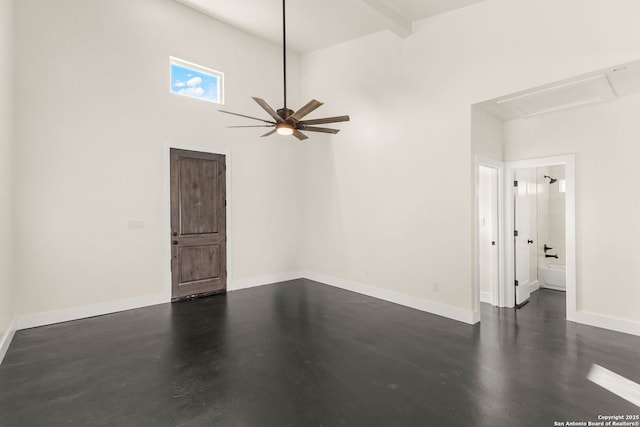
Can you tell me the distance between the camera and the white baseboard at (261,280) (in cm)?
581

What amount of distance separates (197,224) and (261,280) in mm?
1687

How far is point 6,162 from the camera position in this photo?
336 centimetres

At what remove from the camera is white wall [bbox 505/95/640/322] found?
3.70m

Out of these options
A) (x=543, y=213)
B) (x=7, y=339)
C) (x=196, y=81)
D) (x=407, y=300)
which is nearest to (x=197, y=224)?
(x=196, y=81)

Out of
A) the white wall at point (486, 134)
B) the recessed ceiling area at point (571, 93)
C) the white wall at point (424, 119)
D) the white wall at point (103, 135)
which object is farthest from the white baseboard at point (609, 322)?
the white wall at point (103, 135)

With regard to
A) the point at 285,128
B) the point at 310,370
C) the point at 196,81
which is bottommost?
the point at 310,370

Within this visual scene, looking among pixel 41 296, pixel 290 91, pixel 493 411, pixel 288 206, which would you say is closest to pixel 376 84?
pixel 290 91

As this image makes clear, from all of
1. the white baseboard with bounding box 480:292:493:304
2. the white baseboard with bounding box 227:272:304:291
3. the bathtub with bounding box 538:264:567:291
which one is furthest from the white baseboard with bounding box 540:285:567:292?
the white baseboard with bounding box 227:272:304:291

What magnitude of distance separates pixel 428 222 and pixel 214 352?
3.26 m

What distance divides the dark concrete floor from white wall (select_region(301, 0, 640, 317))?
40.8 inches

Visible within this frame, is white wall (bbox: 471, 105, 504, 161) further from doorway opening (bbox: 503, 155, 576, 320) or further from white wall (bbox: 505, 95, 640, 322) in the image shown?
white wall (bbox: 505, 95, 640, 322)

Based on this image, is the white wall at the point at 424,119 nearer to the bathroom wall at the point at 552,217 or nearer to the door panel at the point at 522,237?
the door panel at the point at 522,237

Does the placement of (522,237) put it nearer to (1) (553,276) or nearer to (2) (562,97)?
(1) (553,276)

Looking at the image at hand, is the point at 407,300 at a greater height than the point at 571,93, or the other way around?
the point at 571,93
